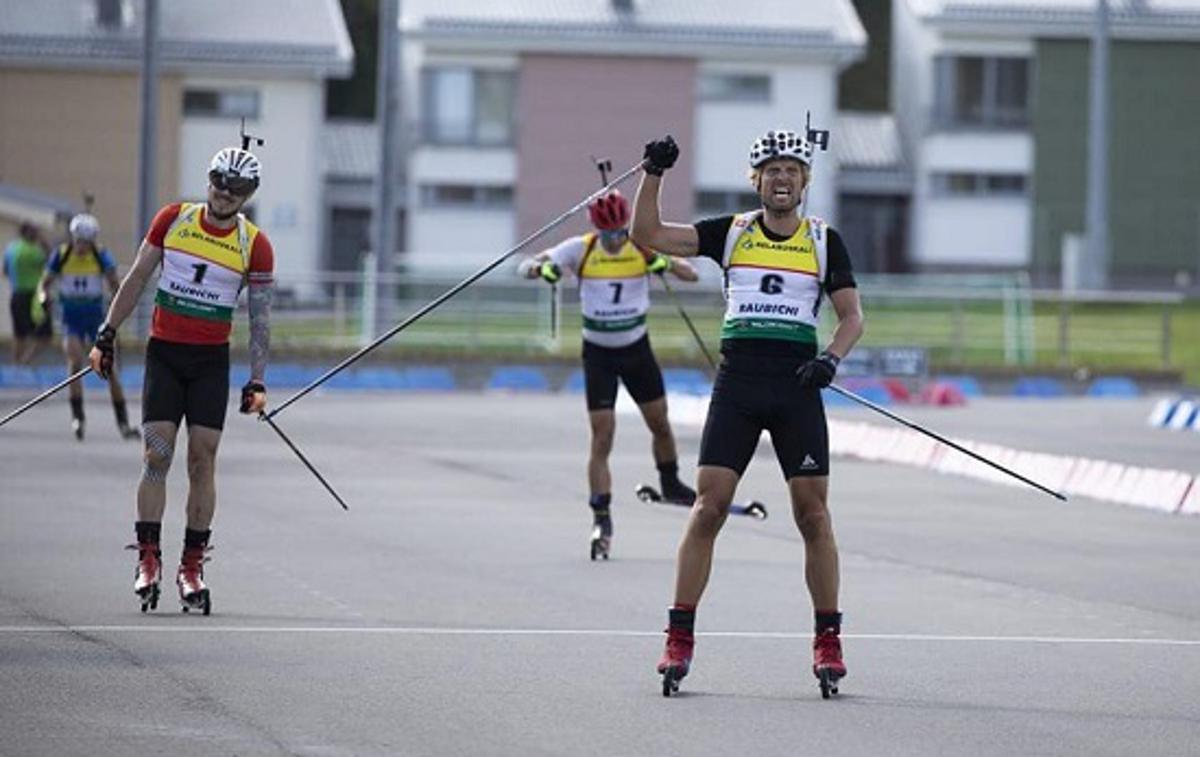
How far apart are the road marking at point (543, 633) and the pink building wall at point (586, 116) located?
154 feet

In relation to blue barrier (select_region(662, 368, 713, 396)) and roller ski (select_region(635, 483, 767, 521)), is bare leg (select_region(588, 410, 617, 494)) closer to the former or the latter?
roller ski (select_region(635, 483, 767, 521))

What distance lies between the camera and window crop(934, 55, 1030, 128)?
62562mm

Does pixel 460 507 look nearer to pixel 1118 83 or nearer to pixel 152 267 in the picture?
pixel 152 267

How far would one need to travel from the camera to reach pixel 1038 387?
4109 cm

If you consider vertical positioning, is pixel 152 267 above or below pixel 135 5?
below

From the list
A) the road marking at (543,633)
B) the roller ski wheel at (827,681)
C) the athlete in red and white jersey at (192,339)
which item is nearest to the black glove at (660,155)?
the roller ski wheel at (827,681)

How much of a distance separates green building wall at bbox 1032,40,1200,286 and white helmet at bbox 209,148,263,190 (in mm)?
49677

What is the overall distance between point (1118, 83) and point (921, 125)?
13.8ft

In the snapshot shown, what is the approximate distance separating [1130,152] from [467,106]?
13891 mm

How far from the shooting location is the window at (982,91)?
6256cm

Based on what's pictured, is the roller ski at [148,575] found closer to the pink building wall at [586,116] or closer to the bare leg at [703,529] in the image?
the bare leg at [703,529]

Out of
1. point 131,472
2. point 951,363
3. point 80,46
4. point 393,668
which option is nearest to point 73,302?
point 131,472

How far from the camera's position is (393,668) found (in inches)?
455

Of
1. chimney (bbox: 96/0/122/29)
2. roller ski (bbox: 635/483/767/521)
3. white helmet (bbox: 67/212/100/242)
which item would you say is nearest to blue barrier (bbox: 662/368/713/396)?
white helmet (bbox: 67/212/100/242)
